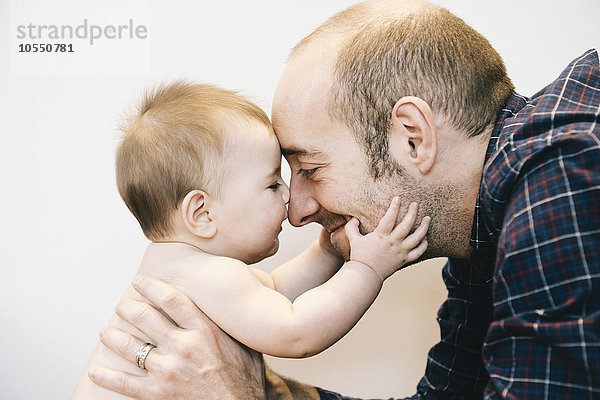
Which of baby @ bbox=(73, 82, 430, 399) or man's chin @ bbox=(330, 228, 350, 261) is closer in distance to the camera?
baby @ bbox=(73, 82, 430, 399)

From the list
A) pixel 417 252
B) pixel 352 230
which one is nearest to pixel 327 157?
pixel 352 230

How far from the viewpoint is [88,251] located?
6.01ft

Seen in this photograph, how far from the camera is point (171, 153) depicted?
1.20 metres

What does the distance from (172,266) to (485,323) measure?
2.73ft

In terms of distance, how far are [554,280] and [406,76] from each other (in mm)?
543

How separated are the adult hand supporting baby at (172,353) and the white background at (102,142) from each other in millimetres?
665

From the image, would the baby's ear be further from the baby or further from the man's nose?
the man's nose

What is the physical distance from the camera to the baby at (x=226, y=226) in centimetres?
117

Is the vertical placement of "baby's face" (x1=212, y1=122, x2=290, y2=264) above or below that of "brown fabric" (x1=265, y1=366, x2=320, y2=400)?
above

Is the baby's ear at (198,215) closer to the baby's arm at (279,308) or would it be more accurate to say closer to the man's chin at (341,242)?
the baby's arm at (279,308)

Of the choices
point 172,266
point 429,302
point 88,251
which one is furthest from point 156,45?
point 429,302

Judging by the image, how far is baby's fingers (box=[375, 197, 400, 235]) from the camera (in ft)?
4.15

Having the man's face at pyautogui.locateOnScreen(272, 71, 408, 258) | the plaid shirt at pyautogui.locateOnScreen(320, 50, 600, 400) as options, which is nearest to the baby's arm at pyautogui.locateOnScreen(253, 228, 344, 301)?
the man's face at pyautogui.locateOnScreen(272, 71, 408, 258)

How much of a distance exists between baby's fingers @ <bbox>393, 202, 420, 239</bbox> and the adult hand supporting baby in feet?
1.43
